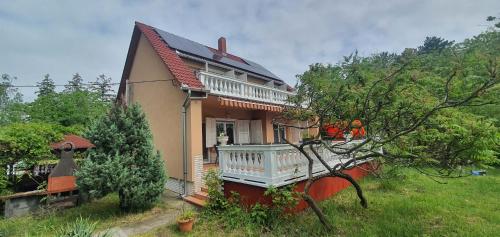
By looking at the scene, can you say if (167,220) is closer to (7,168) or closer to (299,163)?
(299,163)

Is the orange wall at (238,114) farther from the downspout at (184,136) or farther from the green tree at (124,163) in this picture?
the green tree at (124,163)

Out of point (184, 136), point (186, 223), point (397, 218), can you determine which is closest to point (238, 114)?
point (184, 136)

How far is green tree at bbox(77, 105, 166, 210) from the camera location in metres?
7.61

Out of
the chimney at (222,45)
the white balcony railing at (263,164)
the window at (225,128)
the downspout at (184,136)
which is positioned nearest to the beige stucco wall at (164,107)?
the downspout at (184,136)

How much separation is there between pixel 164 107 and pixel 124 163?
5044mm

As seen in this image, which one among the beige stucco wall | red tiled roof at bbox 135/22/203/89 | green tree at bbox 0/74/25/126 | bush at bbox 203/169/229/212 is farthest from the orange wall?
green tree at bbox 0/74/25/126

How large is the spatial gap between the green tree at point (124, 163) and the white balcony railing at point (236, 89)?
404 centimetres

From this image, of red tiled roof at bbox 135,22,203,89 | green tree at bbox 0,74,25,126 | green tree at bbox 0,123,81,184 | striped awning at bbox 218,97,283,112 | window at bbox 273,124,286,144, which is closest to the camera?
green tree at bbox 0,123,81,184

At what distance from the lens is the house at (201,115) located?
7.92m

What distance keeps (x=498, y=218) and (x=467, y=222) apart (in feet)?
3.81

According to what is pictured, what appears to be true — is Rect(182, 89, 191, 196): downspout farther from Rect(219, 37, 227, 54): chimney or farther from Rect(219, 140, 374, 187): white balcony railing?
Rect(219, 37, 227, 54): chimney

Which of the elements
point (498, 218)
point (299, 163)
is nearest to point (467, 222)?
point (498, 218)

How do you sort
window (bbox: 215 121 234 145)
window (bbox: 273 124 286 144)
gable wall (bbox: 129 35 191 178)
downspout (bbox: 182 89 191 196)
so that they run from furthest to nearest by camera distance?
window (bbox: 273 124 286 144), window (bbox: 215 121 234 145), gable wall (bbox: 129 35 191 178), downspout (bbox: 182 89 191 196)

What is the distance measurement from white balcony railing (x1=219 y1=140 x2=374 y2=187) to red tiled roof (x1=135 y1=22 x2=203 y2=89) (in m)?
4.05
